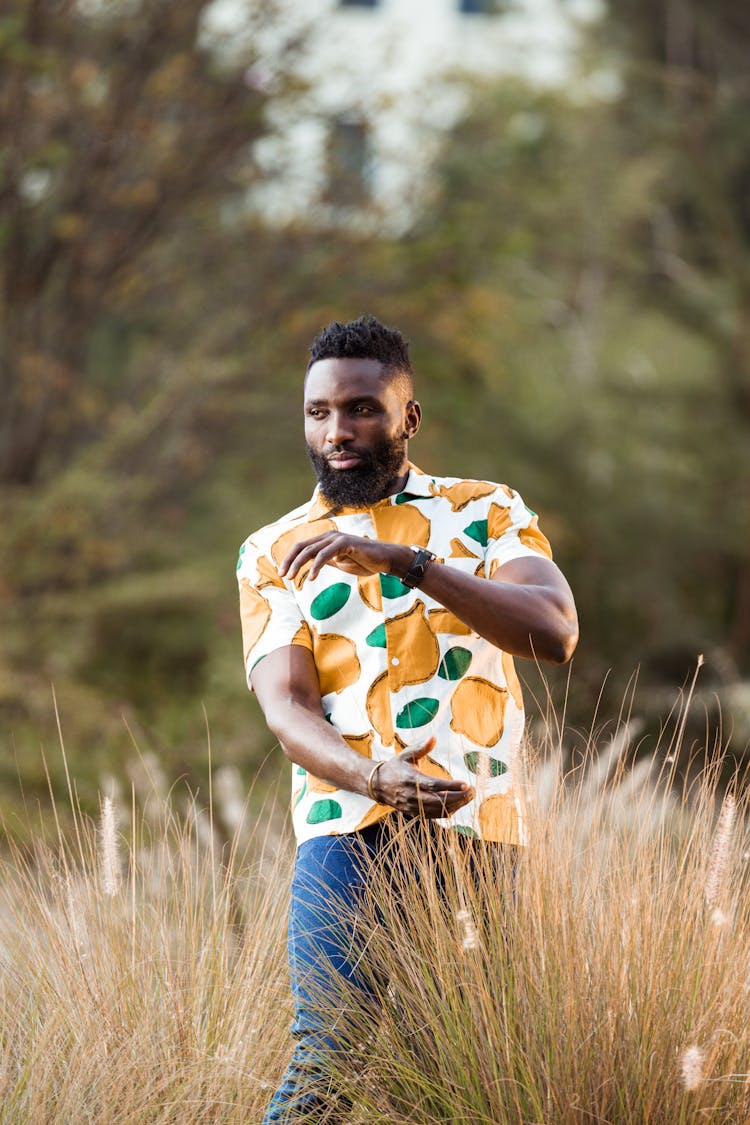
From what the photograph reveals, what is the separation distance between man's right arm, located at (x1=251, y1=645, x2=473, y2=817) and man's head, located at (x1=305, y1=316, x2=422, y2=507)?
1.14ft

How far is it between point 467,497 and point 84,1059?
52.6 inches

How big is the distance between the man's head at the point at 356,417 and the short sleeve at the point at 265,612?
0.66 ft

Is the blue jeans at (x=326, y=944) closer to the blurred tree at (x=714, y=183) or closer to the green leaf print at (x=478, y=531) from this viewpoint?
the green leaf print at (x=478, y=531)

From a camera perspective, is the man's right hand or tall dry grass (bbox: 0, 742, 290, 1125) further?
tall dry grass (bbox: 0, 742, 290, 1125)

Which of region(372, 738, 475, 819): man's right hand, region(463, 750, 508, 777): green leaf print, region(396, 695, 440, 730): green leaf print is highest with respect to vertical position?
region(396, 695, 440, 730): green leaf print

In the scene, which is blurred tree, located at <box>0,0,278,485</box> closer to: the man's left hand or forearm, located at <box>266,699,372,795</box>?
forearm, located at <box>266,699,372,795</box>

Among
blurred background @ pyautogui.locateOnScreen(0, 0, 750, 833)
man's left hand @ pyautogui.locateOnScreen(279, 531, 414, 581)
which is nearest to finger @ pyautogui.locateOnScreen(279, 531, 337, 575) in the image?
man's left hand @ pyautogui.locateOnScreen(279, 531, 414, 581)

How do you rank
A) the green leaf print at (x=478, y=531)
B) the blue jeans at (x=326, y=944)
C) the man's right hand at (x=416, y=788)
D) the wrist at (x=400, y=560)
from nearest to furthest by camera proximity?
the man's right hand at (x=416, y=788)
the wrist at (x=400, y=560)
the blue jeans at (x=326, y=944)
the green leaf print at (x=478, y=531)

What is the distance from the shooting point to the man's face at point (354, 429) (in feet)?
9.71

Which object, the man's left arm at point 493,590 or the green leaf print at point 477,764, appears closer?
the man's left arm at point 493,590

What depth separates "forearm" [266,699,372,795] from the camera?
2660 mm

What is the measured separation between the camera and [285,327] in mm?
14516

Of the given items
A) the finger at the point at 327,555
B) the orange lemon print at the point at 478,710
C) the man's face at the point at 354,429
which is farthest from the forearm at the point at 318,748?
the man's face at the point at 354,429

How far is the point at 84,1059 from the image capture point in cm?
300
